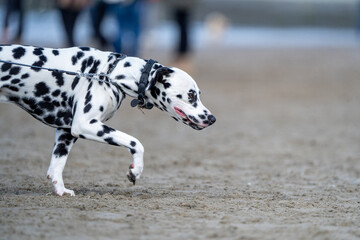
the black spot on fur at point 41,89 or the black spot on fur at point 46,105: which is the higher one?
the black spot on fur at point 41,89

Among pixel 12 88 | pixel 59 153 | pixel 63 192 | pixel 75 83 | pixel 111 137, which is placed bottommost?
pixel 63 192

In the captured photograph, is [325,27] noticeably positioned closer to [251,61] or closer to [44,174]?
[251,61]

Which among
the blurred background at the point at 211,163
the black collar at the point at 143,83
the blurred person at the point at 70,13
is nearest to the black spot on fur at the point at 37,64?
the black collar at the point at 143,83

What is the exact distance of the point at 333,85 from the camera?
14.5m

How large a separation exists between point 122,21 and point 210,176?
8167 millimetres

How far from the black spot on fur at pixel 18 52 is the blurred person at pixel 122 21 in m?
8.48

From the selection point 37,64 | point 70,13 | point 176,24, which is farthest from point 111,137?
point 176,24

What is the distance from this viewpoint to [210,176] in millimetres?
6637

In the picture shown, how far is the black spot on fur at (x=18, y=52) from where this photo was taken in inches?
211

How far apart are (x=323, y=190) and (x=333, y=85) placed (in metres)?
8.79

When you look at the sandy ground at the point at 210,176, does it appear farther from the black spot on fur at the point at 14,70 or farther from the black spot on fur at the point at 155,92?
the black spot on fur at the point at 14,70

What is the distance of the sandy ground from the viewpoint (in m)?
4.54

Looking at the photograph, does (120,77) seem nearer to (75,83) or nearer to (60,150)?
(75,83)

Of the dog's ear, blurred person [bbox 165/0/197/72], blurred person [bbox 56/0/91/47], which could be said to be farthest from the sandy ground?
blurred person [bbox 56/0/91/47]
